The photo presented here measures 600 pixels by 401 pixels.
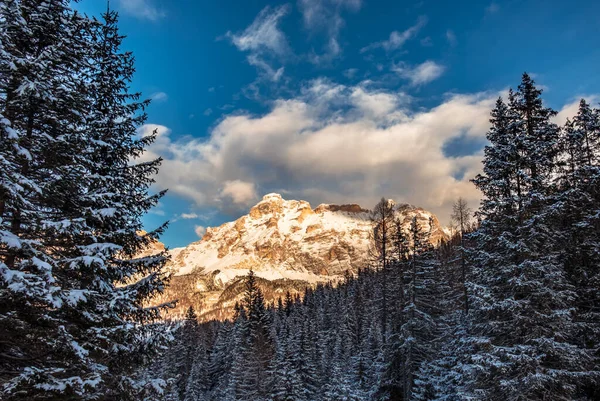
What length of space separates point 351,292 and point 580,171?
192 ft

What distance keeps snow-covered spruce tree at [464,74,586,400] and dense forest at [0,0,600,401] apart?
8 cm

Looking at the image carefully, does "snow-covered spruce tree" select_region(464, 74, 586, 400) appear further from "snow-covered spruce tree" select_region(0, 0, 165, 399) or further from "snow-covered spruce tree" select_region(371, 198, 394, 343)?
"snow-covered spruce tree" select_region(371, 198, 394, 343)

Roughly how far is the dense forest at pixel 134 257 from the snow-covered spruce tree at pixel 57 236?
0.04 metres

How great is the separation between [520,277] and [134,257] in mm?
16557

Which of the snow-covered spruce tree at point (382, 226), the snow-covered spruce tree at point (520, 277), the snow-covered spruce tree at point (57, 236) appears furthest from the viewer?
the snow-covered spruce tree at point (382, 226)

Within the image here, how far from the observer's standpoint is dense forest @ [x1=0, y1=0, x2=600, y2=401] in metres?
7.34

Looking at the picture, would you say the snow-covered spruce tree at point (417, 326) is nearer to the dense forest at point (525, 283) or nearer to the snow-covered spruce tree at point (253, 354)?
the dense forest at point (525, 283)

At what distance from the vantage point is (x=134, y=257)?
15320 mm

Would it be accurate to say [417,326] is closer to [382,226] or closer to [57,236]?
[382,226]

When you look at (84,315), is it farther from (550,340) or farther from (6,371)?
(550,340)

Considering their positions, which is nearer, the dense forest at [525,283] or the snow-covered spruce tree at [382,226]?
the dense forest at [525,283]

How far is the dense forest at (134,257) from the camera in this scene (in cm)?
734

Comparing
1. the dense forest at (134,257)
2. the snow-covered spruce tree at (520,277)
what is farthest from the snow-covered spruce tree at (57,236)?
the snow-covered spruce tree at (520,277)

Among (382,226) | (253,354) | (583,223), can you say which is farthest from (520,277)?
(253,354)
